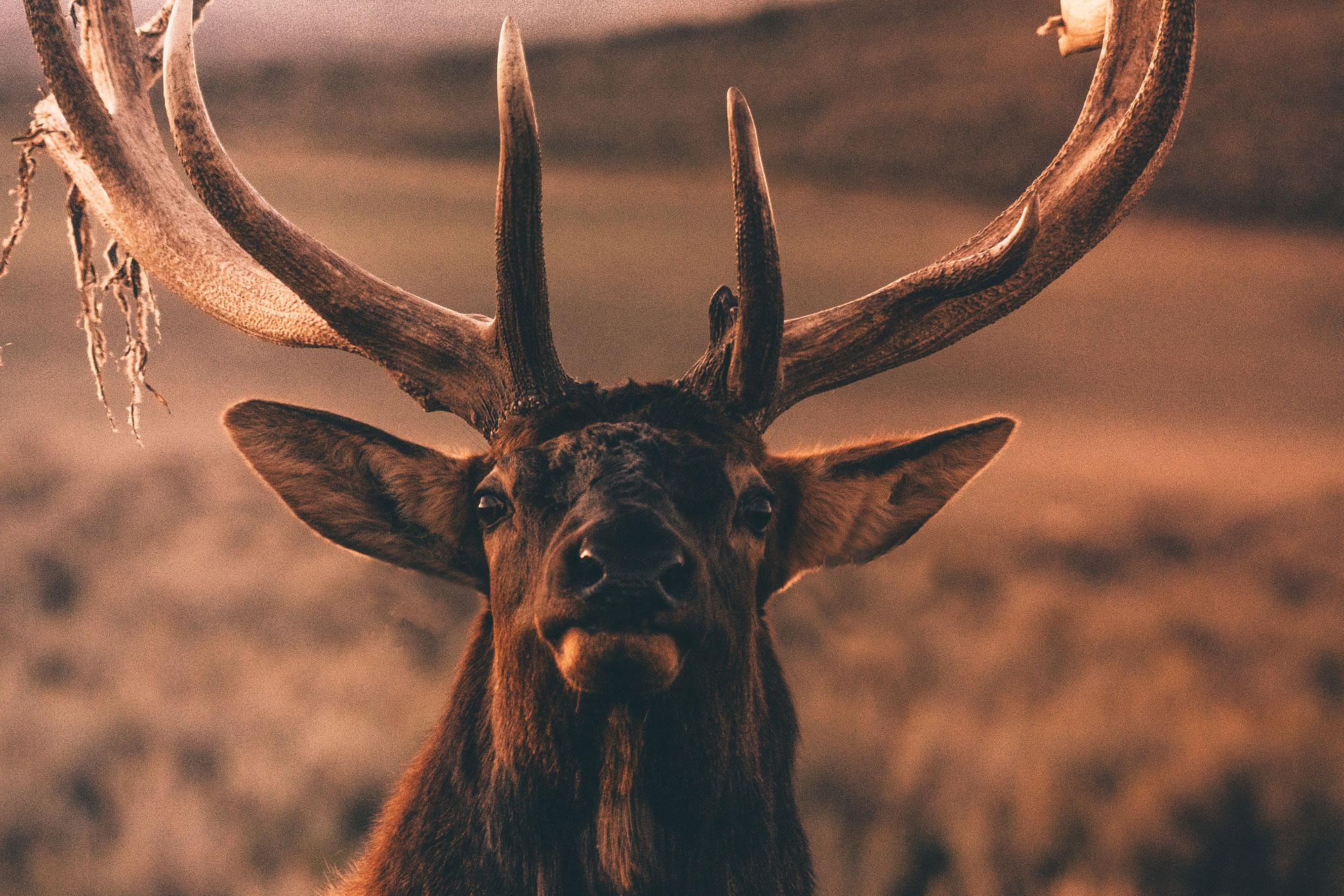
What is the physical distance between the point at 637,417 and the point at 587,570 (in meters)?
0.84

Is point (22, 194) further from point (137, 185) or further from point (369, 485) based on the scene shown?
point (369, 485)

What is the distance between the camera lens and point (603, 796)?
10.8 feet

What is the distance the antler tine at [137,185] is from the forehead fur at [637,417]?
1344 mm

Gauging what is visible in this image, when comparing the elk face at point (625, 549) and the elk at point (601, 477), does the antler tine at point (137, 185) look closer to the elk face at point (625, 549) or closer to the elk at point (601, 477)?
the elk at point (601, 477)

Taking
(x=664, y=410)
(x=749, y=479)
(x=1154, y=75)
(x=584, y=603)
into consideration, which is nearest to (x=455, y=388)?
(x=664, y=410)

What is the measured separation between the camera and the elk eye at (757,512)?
3.53m

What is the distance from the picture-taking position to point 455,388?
13.8 feet

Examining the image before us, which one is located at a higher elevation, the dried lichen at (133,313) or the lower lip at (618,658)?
the dried lichen at (133,313)

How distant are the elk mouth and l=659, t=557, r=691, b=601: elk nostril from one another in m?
0.08

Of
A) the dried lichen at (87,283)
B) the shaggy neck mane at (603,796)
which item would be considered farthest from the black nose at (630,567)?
the dried lichen at (87,283)

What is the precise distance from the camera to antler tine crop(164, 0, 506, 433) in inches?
165

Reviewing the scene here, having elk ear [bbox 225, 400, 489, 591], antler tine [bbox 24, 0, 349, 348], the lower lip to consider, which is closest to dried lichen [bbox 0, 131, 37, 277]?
antler tine [bbox 24, 0, 349, 348]

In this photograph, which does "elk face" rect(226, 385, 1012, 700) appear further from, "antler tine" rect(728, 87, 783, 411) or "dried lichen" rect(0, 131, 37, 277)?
"dried lichen" rect(0, 131, 37, 277)

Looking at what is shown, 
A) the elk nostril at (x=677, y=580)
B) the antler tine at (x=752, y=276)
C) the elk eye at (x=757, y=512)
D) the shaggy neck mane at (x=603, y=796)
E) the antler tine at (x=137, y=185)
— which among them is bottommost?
the shaggy neck mane at (x=603, y=796)
